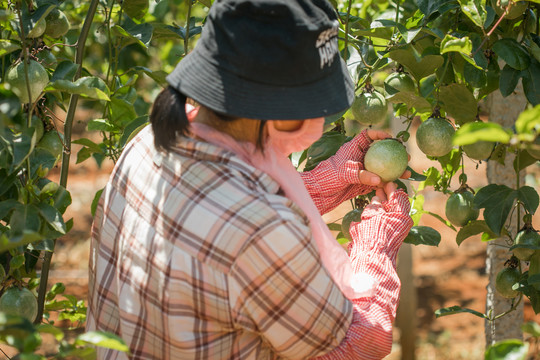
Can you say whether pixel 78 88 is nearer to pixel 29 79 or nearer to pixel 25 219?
pixel 29 79

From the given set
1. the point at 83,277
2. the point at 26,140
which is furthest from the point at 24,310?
the point at 83,277

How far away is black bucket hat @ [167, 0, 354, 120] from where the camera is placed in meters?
0.90

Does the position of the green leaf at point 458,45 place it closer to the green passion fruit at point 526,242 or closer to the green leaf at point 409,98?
the green leaf at point 409,98

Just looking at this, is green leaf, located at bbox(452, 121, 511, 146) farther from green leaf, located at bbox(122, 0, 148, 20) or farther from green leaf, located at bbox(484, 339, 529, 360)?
green leaf, located at bbox(122, 0, 148, 20)

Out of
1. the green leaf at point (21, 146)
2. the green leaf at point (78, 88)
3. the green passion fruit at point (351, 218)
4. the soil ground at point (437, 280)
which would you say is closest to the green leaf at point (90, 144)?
the green leaf at point (78, 88)

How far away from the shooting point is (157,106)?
38.9 inches

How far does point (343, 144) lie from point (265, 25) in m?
0.53

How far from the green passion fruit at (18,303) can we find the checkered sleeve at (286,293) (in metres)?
0.51

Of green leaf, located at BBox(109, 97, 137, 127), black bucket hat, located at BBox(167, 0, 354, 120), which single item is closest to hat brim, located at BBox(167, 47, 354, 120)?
black bucket hat, located at BBox(167, 0, 354, 120)

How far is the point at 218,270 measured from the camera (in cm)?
93

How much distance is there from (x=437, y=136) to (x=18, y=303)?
0.83m

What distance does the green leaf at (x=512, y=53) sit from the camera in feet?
4.13

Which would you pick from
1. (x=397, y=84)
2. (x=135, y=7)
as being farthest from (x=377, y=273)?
(x=135, y=7)

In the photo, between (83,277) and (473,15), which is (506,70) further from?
(83,277)
